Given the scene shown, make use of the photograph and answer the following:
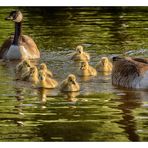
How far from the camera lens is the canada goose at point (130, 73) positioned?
46.0 ft

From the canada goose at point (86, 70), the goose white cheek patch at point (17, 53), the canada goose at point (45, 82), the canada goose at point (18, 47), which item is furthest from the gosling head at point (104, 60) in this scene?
the goose white cheek patch at point (17, 53)

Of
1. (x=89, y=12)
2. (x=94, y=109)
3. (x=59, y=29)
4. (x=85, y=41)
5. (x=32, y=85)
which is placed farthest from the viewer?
(x=89, y=12)

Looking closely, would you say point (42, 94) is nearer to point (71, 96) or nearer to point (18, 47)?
point (71, 96)

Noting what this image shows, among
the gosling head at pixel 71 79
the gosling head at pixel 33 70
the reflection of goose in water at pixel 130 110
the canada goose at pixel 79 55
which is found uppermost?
the canada goose at pixel 79 55

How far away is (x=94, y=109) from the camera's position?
1217cm

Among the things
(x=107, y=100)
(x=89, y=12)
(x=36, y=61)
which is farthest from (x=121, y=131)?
(x=89, y=12)

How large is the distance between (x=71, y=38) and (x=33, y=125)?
701 centimetres

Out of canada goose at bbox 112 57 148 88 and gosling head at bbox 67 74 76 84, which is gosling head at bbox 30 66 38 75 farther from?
canada goose at bbox 112 57 148 88

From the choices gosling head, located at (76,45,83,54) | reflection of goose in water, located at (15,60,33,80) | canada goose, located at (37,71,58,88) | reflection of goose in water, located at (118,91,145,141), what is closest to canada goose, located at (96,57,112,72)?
gosling head, located at (76,45,83,54)

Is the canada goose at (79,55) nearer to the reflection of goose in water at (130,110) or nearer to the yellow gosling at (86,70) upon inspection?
the yellow gosling at (86,70)

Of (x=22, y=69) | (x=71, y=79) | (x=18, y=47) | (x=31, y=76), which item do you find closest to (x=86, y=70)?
(x=31, y=76)

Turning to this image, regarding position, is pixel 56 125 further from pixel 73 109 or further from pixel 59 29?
pixel 59 29

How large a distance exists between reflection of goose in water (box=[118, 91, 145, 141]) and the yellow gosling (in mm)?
1207

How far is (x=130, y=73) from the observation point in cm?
1431
